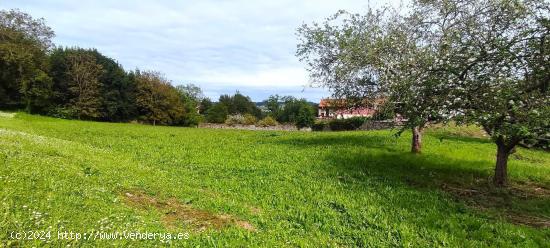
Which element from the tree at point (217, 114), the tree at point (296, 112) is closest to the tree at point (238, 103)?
the tree at point (296, 112)

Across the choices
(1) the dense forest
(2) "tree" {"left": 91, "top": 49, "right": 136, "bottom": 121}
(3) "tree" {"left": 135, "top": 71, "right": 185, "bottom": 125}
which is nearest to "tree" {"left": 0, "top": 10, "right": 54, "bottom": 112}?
(1) the dense forest

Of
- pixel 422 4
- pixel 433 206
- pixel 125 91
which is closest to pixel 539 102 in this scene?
pixel 433 206

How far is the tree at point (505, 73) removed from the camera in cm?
1189

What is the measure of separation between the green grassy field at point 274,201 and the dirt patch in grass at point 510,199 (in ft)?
0.16

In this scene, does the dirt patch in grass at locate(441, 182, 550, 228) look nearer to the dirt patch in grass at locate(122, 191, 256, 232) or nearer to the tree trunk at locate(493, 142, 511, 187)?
the tree trunk at locate(493, 142, 511, 187)

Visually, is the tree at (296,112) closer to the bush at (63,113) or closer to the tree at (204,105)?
the tree at (204,105)

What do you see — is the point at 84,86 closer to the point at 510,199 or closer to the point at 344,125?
the point at 344,125

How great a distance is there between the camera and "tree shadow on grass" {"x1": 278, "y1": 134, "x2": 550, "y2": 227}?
42.0ft

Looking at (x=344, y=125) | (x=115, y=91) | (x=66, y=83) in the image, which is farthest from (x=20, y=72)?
(x=344, y=125)

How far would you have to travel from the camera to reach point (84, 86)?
7225cm

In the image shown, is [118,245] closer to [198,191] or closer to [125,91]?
[198,191]

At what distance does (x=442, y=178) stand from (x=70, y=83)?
71.6 meters

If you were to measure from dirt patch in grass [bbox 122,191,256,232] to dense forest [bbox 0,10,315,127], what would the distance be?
66196 mm

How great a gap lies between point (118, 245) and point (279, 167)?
12199 mm
